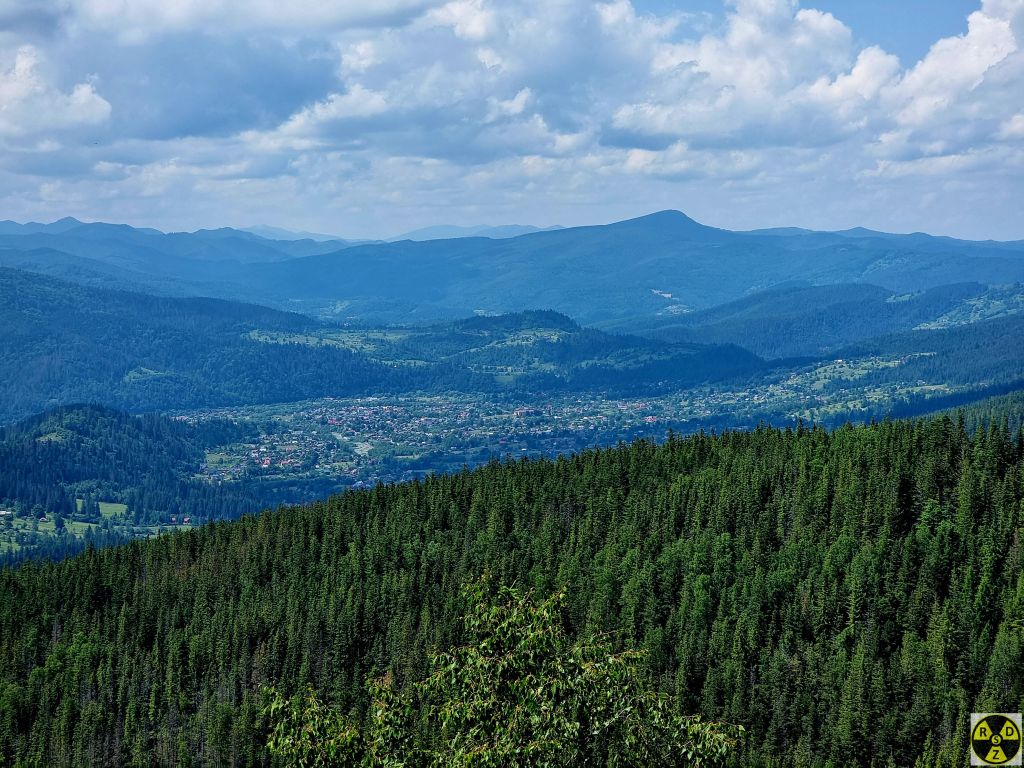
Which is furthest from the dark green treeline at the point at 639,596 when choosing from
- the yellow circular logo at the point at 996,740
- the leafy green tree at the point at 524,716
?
the leafy green tree at the point at 524,716

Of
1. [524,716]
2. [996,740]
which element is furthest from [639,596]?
[524,716]

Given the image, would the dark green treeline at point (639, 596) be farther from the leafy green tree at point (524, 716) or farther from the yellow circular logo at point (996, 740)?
the leafy green tree at point (524, 716)

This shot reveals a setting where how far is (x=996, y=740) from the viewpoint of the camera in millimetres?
72625

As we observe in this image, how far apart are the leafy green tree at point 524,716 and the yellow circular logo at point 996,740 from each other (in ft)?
150

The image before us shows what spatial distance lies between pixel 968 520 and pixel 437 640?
65.8 meters

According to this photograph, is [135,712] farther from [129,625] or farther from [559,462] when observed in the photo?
[559,462]

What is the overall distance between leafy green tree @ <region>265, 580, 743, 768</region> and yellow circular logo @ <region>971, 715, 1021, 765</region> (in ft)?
150

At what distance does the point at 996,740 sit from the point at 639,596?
63.1 metres

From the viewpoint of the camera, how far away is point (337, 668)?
136m

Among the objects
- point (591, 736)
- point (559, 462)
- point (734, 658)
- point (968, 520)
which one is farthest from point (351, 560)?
point (591, 736)

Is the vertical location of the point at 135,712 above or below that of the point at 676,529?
below

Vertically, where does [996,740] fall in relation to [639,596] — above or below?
above

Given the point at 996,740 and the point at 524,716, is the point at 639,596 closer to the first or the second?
the point at 996,740

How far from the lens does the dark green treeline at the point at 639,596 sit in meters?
108
